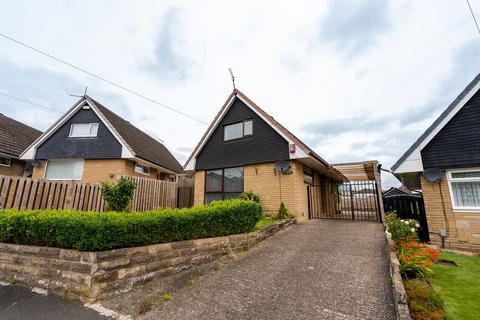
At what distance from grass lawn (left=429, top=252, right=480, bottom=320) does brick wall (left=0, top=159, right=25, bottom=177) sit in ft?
74.0

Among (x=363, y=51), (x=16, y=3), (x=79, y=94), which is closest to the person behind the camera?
(x=16, y=3)

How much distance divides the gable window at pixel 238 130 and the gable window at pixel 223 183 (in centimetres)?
202

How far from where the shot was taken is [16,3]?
7.68 m

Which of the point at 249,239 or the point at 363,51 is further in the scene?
the point at 363,51

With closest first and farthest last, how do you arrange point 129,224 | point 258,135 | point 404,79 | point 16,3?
point 129,224 < point 16,3 < point 404,79 < point 258,135

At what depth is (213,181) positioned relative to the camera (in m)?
13.3

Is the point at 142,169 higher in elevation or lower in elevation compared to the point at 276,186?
higher

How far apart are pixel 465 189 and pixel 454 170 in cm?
81

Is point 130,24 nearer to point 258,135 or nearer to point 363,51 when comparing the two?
point 258,135

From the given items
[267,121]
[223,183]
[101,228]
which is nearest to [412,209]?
[267,121]

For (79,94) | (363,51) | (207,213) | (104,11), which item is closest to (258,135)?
(363,51)

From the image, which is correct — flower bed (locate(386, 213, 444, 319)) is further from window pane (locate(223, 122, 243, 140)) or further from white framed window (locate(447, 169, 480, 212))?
window pane (locate(223, 122, 243, 140))

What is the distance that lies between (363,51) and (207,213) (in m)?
9.22

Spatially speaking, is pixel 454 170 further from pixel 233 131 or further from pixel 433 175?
pixel 233 131
